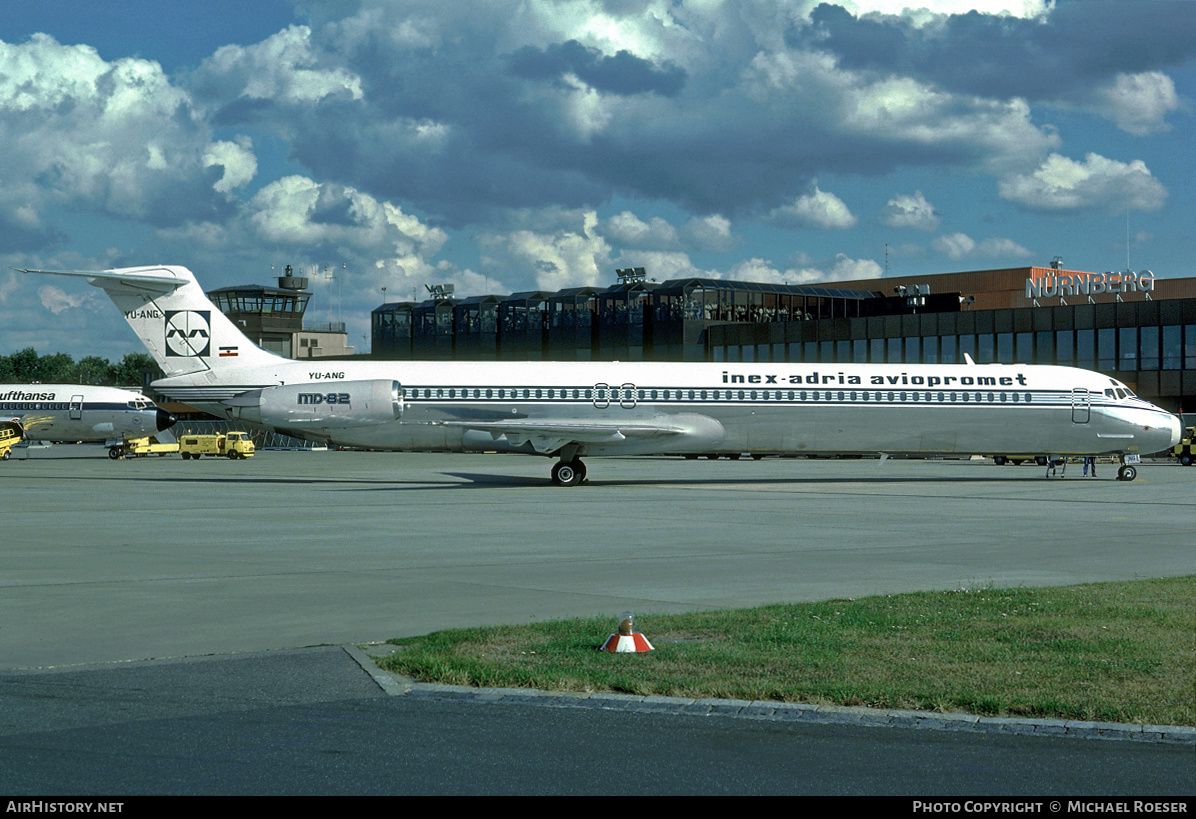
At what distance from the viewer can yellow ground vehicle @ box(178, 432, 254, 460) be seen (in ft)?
224

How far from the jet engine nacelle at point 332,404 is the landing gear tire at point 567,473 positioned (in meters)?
5.28

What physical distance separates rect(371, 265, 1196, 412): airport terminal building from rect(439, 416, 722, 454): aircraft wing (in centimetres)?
3123

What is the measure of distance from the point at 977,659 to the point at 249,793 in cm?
562

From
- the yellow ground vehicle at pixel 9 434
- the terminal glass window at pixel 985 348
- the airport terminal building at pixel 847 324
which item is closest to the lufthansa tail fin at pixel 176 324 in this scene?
the yellow ground vehicle at pixel 9 434

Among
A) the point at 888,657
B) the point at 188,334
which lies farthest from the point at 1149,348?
the point at 888,657

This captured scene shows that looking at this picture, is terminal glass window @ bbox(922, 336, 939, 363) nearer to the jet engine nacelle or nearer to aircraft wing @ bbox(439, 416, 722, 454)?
aircraft wing @ bbox(439, 416, 722, 454)

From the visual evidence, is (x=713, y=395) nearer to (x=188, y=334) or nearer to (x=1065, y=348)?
(x=188, y=334)

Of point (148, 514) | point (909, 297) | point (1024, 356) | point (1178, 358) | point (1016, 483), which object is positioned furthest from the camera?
point (909, 297)

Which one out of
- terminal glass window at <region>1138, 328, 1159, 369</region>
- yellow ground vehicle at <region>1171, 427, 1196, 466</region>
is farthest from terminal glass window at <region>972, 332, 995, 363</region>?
yellow ground vehicle at <region>1171, 427, 1196, 466</region>

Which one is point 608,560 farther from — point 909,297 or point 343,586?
point 909,297

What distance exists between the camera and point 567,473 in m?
35.4

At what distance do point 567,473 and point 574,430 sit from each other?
2.11 metres
